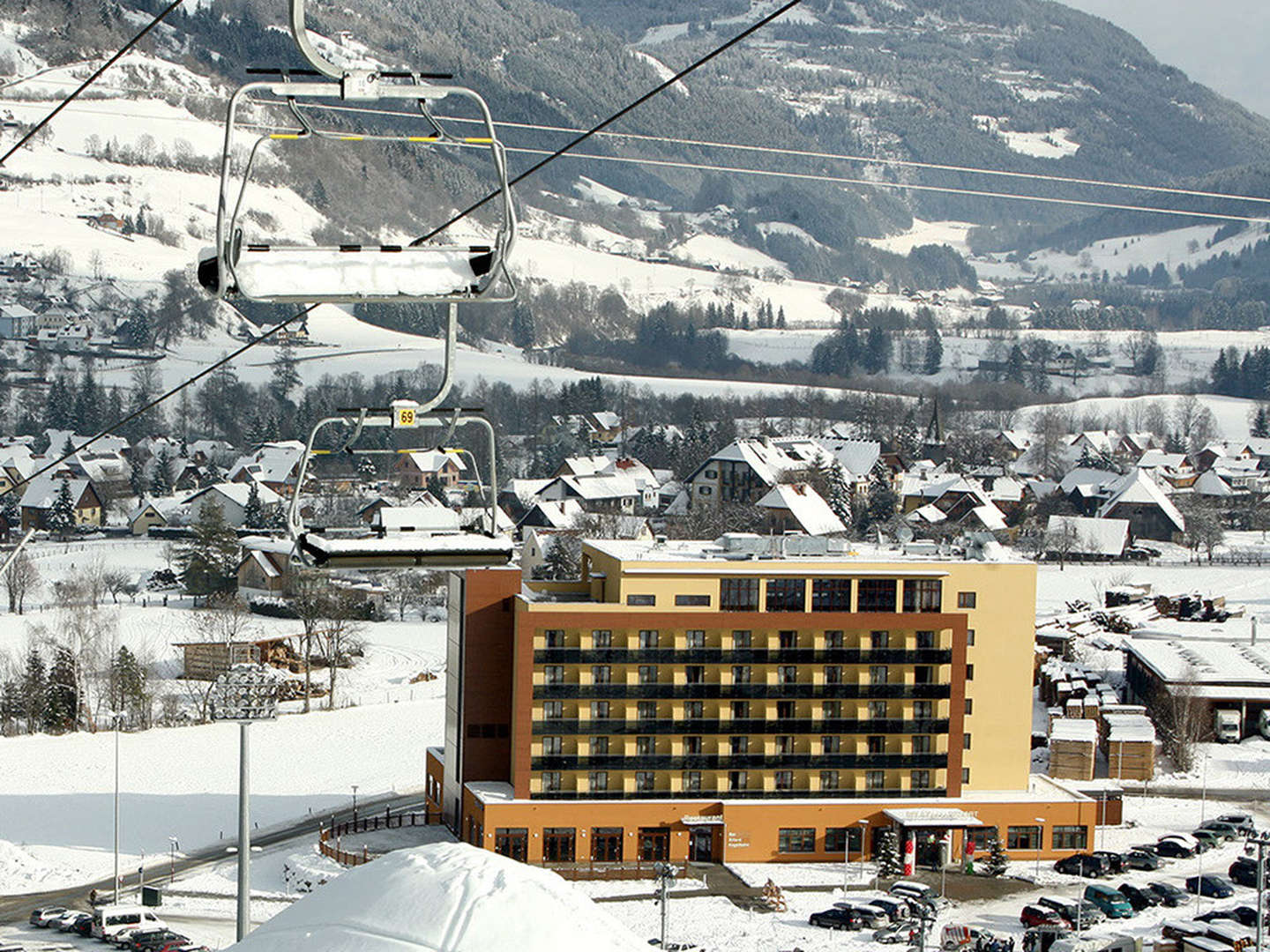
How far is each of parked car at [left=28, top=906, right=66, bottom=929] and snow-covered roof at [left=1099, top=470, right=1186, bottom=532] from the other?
54.4 m

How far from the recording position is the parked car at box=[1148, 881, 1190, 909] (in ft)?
79.5

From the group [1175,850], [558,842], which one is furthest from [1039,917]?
[558,842]

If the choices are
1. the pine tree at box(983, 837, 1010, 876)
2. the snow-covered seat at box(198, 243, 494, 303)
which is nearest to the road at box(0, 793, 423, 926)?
the pine tree at box(983, 837, 1010, 876)

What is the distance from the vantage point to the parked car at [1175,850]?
2683cm

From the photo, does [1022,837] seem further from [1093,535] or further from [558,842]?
[1093,535]

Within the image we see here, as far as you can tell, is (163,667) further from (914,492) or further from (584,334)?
(584,334)

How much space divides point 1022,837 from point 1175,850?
2218 mm

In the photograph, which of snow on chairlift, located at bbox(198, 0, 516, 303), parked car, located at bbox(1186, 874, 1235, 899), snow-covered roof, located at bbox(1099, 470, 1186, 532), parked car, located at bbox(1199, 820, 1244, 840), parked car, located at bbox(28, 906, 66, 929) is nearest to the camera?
snow on chairlift, located at bbox(198, 0, 516, 303)

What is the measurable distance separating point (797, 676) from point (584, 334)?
120 m

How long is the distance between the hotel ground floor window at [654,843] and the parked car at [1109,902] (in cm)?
602

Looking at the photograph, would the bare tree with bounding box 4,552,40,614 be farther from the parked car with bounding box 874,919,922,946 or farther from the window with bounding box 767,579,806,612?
the parked car with bounding box 874,919,922,946

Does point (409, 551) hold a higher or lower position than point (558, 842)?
higher

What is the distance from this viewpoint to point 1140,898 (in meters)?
24.3

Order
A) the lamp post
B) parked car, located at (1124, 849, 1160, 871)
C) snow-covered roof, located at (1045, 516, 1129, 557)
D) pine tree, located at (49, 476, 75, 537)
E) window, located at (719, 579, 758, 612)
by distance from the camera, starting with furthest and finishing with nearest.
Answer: pine tree, located at (49, 476, 75, 537), snow-covered roof, located at (1045, 516, 1129, 557), window, located at (719, 579, 758, 612), parked car, located at (1124, 849, 1160, 871), the lamp post
